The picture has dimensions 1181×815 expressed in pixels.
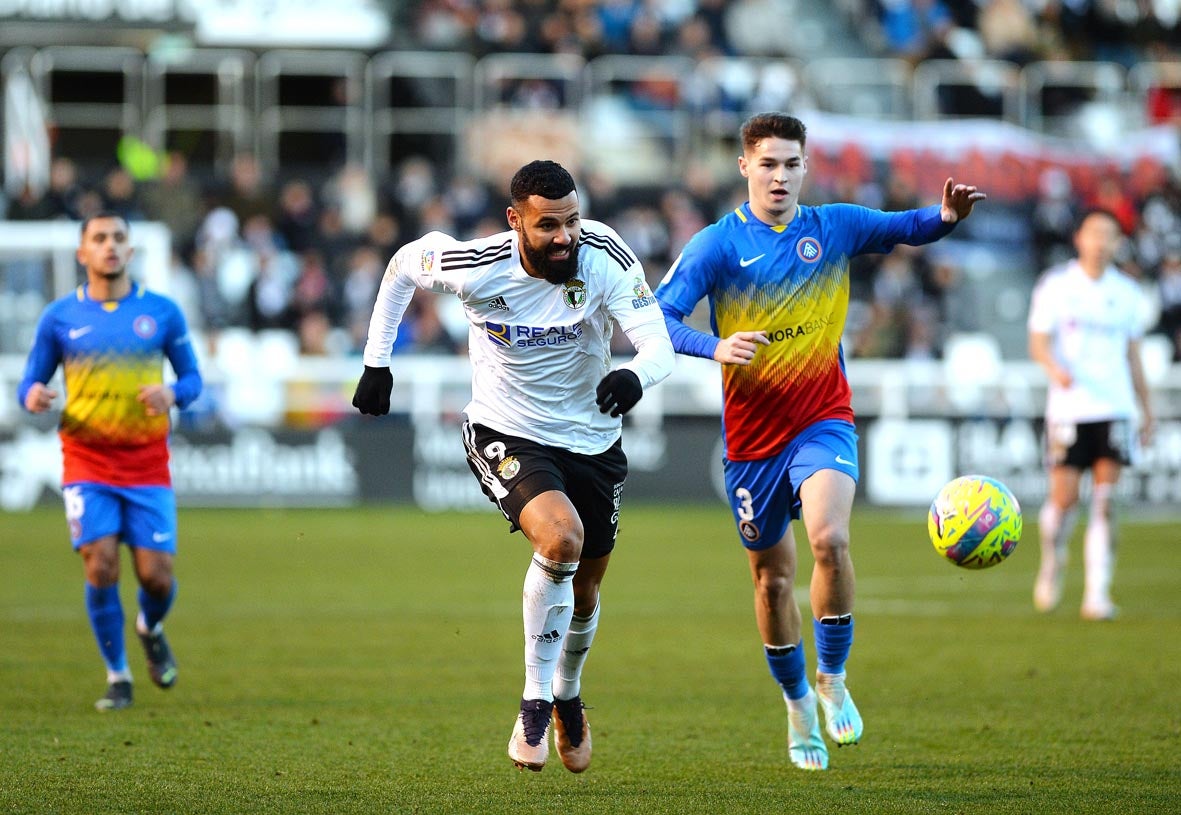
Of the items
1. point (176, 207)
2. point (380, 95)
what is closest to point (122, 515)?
point (176, 207)

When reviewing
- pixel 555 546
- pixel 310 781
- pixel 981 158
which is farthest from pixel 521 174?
pixel 981 158

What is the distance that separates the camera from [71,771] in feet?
21.8

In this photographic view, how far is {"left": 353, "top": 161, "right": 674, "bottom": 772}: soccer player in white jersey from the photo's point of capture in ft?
21.2

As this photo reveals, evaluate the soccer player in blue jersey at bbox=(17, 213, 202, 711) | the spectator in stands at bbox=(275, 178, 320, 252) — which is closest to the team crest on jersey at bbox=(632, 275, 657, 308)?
the soccer player in blue jersey at bbox=(17, 213, 202, 711)

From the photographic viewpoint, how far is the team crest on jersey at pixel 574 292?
21.9 ft

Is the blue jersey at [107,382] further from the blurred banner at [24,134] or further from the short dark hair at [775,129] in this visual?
the blurred banner at [24,134]

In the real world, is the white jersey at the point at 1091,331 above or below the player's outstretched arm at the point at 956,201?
below

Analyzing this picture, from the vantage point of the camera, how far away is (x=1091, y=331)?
39.5ft

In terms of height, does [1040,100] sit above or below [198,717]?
above

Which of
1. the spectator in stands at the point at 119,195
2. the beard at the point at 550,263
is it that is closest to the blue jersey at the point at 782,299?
the beard at the point at 550,263

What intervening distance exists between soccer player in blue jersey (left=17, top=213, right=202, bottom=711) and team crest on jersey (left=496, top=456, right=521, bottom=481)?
2.50 meters

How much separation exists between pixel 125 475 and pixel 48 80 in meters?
18.2

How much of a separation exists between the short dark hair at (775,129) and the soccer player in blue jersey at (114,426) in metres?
3.24

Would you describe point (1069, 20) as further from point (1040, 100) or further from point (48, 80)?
point (48, 80)
